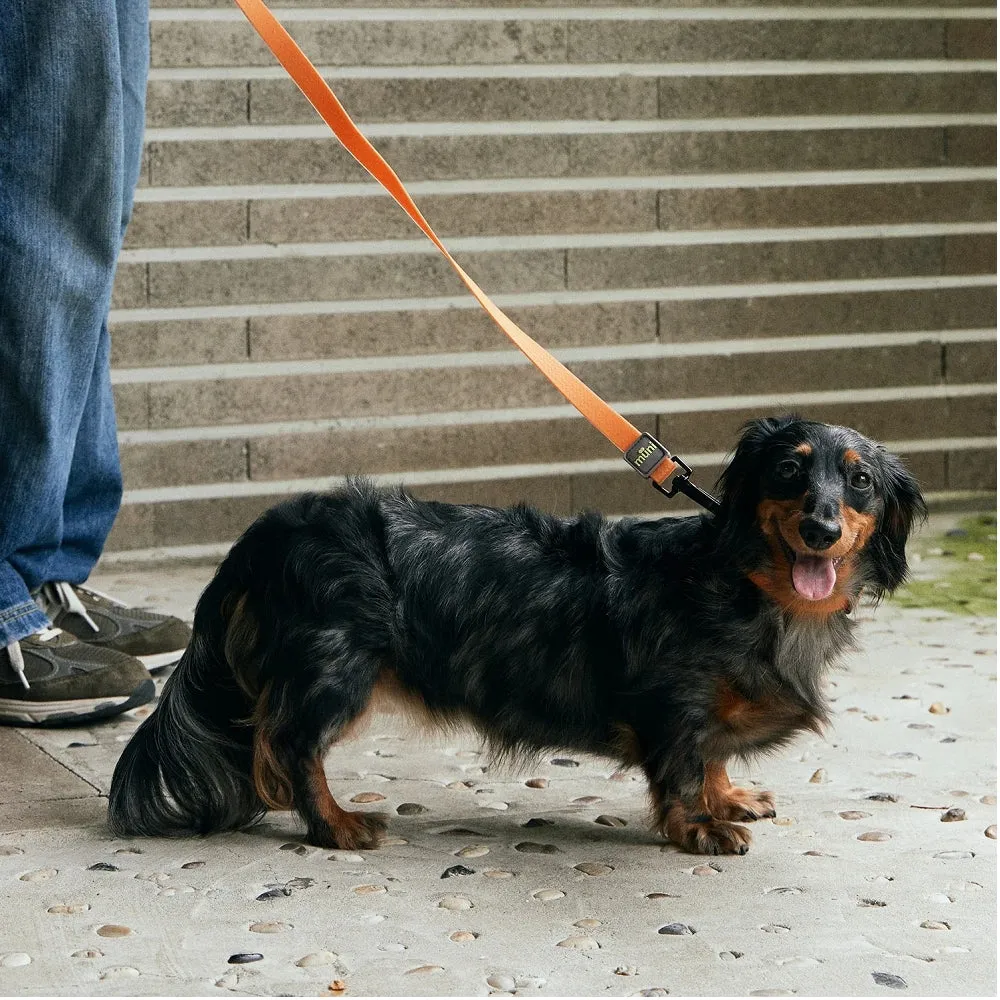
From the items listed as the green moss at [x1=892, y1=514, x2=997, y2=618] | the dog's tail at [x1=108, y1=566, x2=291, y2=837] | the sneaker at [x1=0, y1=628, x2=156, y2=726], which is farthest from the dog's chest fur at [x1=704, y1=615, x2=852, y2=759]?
the green moss at [x1=892, y1=514, x2=997, y2=618]

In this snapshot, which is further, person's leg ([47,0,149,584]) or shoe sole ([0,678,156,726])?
person's leg ([47,0,149,584])

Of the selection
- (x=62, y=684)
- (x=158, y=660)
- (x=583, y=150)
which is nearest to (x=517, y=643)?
(x=62, y=684)

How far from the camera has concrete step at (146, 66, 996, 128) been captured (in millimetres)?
5164

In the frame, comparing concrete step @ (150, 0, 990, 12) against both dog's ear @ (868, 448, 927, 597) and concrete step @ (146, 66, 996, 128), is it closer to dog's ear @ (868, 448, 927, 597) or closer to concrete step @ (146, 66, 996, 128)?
concrete step @ (146, 66, 996, 128)

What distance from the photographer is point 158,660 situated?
3812 millimetres

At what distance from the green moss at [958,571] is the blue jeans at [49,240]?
8.20ft

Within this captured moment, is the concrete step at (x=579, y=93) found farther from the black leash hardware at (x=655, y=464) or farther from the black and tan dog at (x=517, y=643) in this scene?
the black leash hardware at (x=655, y=464)

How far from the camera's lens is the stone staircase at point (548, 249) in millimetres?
5223

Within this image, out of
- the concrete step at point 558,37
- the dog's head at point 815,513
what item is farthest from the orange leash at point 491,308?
the concrete step at point 558,37

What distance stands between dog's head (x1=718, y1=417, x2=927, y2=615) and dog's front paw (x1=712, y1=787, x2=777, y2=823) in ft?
1.44

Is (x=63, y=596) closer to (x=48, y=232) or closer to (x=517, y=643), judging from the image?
(x=48, y=232)

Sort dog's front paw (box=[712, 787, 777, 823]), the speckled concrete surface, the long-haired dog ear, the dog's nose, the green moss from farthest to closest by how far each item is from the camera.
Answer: the green moss < dog's front paw (box=[712, 787, 777, 823]) < the long-haired dog ear < the dog's nose < the speckled concrete surface

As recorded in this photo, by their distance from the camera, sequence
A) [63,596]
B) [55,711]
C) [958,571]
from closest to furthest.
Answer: [55,711]
[63,596]
[958,571]

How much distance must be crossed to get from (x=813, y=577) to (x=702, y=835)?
1.64 ft
